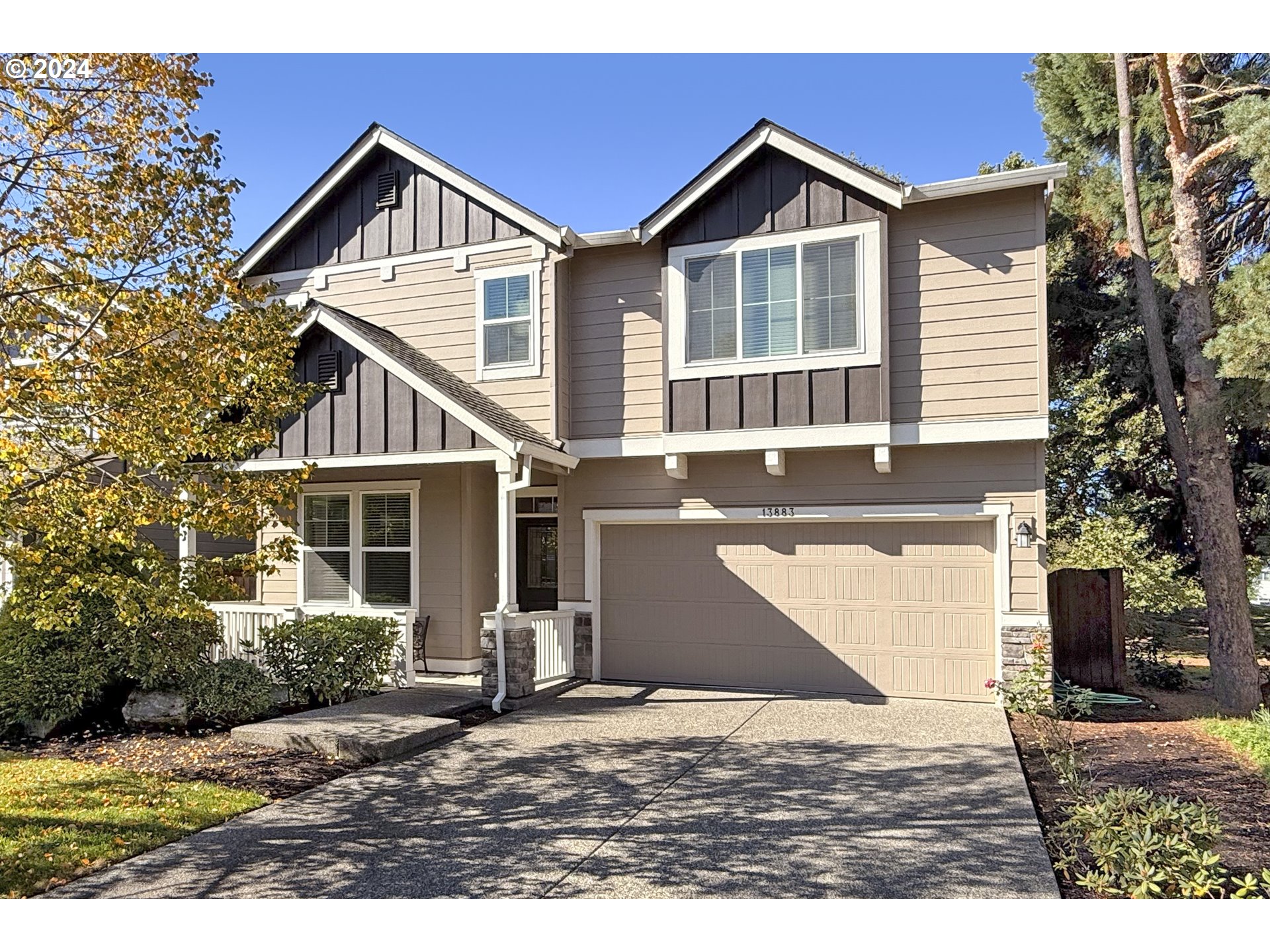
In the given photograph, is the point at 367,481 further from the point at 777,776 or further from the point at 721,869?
the point at 721,869

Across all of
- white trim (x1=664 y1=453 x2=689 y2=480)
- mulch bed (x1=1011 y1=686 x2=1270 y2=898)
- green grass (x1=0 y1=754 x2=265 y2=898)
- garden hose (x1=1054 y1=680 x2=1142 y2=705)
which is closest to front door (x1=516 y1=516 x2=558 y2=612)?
white trim (x1=664 y1=453 x2=689 y2=480)

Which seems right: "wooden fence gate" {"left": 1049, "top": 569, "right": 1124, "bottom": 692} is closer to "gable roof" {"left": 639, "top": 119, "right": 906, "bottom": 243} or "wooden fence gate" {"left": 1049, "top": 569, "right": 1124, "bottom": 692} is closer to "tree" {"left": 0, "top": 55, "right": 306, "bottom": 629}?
"gable roof" {"left": 639, "top": 119, "right": 906, "bottom": 243}

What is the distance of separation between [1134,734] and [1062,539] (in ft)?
26.0

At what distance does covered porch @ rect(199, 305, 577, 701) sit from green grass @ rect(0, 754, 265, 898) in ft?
10.2

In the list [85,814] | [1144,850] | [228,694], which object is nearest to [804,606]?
[1144,850]

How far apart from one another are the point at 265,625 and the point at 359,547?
5.11 ft

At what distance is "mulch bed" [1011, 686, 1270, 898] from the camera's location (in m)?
5.39

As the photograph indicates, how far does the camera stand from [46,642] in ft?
27.6

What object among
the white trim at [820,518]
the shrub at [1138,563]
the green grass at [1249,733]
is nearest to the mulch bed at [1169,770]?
the green grass at [1249,733]

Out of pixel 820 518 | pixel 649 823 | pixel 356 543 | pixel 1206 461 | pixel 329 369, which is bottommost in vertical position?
pixel 649 823

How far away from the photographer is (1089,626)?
10.4 metres

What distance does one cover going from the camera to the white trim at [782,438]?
31.2 feet

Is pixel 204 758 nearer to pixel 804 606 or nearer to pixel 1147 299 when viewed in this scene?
pixel 804 606

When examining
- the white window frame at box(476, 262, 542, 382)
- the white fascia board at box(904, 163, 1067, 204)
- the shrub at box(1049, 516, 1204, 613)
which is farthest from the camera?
the shrub at box(1049, 516, 1204, 613)
